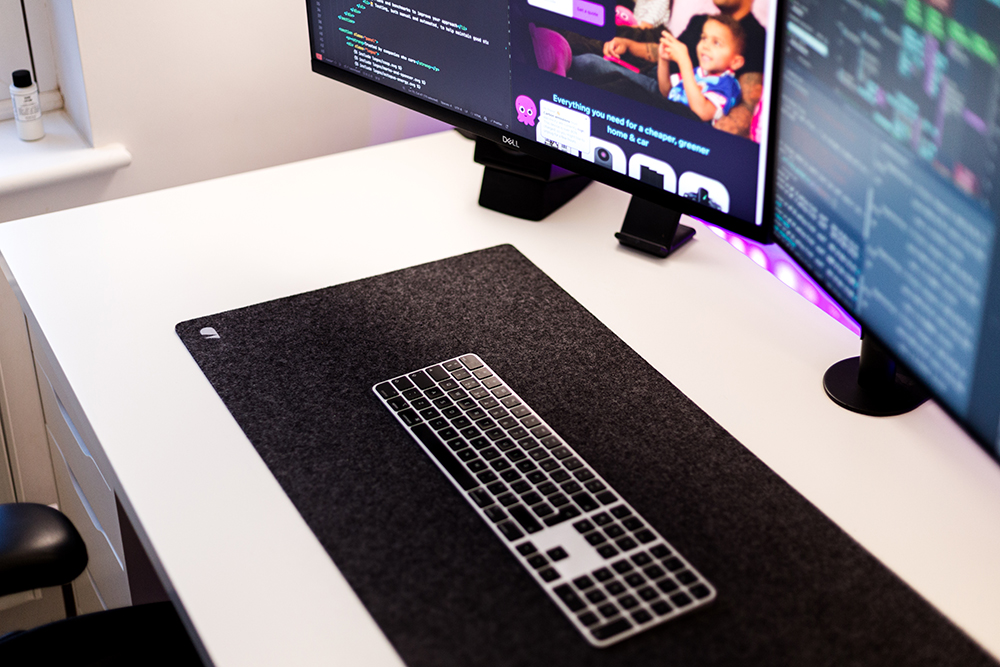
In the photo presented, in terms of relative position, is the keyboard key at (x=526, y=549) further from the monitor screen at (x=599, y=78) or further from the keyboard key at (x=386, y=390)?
the monitor screen at (x=599, y=78)

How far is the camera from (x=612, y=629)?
28.8 inches

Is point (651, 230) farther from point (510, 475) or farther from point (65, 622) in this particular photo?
point (65, 622)

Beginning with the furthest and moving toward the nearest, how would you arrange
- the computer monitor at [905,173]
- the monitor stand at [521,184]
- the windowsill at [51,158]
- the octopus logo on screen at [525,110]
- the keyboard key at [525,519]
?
the windowsill at [51,158] → the monitor stand at [521,184] → the octopus logo on screen at [525,110] → the keyboard key at [525,519] → the computer monitor at [905,173]

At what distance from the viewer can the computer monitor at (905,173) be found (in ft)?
2.34

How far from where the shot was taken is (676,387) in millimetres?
999

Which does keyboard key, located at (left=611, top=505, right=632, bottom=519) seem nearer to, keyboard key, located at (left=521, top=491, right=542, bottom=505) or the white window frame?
keyboard key, located at (left=521, top=491, right=542, bottom=505)

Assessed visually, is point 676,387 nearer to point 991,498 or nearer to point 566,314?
point 566,314

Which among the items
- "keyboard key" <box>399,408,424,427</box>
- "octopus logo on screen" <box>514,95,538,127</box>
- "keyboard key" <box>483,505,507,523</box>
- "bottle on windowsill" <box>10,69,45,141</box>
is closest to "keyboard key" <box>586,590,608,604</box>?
"keyboard key" <box>483,505,507,523</box>

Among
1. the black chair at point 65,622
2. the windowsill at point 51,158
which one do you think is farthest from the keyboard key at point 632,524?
the windowsill at point 51,158

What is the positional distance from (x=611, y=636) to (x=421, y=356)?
395mm

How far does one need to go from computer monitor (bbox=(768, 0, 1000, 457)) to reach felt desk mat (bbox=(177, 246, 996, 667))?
0.55 ft

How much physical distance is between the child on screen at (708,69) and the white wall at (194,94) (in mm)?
742

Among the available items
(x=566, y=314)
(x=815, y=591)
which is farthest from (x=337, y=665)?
(x=566, y=314)

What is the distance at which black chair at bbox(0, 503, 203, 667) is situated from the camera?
94 centimetres
